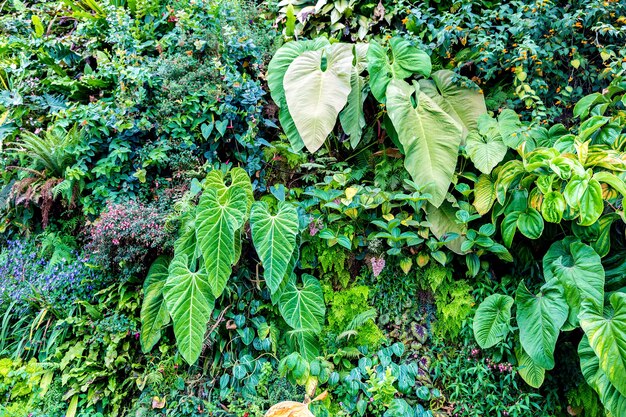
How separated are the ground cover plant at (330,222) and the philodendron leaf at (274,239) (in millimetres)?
11

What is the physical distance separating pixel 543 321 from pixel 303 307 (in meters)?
1.21

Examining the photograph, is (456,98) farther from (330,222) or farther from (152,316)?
(152,316)

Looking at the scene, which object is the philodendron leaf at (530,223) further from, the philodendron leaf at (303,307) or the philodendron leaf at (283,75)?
the philodendron leaf at (283,75)

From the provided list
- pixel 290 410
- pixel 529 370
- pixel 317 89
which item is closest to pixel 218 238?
pixel 290 410

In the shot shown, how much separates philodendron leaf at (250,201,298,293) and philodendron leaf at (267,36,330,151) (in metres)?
0.55

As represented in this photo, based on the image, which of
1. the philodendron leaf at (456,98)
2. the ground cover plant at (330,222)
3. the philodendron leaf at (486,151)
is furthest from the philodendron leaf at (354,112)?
the philodendron leaf at (486,151)

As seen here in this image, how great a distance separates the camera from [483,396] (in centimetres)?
242

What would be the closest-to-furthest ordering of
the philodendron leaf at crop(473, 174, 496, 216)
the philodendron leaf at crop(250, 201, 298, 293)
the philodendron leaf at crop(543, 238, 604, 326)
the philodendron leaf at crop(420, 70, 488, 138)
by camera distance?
the philodendron leaf at crop(543, 238, 604, 326), the philodendron leaf at crop(250, 201, 298, 293), the philodendron leaf at crop(473, 174, 496, 216), the philodendron leaf at crop(420, 70, 488, 138)

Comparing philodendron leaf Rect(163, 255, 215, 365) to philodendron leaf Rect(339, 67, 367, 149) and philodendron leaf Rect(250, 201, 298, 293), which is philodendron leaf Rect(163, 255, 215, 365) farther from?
philodendron leaf Rect(339, 67, 367, 149)

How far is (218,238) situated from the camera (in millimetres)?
2334

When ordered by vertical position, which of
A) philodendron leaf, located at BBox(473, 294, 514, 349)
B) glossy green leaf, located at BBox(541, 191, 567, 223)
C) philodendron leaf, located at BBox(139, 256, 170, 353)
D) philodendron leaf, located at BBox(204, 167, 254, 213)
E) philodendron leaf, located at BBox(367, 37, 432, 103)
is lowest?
philodendron leaf, located at BBox(139, 256, 170, 353)

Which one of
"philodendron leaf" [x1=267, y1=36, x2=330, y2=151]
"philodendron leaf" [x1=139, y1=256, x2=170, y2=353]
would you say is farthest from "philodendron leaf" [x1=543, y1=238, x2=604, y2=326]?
"philodendron leaf" [x1=139, y1=256, x2=170, y2=353]

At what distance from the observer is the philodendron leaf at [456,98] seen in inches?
118

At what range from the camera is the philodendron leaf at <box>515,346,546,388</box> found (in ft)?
7.29
